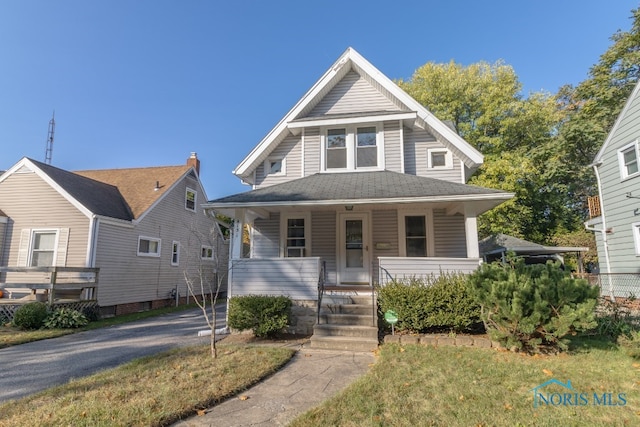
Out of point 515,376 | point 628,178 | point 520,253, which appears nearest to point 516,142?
point 520,253

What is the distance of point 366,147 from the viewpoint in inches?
421

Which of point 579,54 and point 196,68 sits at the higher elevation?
point 579,54

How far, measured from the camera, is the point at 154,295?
→ 14.7 metres

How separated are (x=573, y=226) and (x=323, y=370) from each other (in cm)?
2540

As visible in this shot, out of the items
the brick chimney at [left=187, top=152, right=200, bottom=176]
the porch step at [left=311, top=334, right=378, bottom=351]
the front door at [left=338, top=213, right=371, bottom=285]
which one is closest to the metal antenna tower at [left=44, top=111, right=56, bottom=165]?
the brick chimney at [left=187, top=152, right=200, bottom=176]

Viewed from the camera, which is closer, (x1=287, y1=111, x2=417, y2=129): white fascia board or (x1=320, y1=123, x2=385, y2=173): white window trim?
(x1=287, y1=111, x2=417, y2=129): white fascia board

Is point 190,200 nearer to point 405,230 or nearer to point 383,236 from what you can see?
point 383,236

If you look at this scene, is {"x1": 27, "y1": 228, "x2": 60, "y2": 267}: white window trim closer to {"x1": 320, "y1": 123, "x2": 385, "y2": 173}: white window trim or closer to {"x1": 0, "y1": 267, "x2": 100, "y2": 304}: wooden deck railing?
{"x1": 0, "y1": 267, "x2": 100, "y2": 304}: wooden deck railing

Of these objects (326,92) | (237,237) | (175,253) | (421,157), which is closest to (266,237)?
(237,237)

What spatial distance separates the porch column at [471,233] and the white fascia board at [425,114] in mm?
2403

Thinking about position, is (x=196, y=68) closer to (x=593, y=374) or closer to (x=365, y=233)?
(x=365, y=233)

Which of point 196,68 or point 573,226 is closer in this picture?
point 196,68

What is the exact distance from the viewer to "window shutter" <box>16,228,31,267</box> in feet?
39.5

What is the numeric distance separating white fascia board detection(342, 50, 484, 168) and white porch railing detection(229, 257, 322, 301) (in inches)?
221
